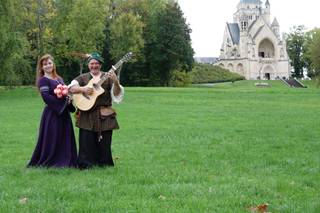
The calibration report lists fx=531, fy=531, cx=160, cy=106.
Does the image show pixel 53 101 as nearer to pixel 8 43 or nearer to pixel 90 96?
pixel 90 96

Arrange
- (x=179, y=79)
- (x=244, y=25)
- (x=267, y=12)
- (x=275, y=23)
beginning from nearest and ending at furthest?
(x=179, y=79), (x=275, y=23), (x=244, y=25), (x=267, y=12)

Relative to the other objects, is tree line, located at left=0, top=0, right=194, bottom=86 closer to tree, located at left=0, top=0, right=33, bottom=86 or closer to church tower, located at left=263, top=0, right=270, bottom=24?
tree, located at left=0, top=0, right=33, bottom=86

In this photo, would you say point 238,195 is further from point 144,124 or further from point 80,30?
point 80,30

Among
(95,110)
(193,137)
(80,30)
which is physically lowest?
(193,137)

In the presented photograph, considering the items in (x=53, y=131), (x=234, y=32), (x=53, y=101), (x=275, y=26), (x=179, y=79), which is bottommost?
(x=179, y=79)

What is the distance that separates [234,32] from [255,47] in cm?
1179

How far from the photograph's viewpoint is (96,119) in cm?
941

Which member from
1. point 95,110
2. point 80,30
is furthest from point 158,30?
point 95,110

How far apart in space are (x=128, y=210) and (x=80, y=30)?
3816cm

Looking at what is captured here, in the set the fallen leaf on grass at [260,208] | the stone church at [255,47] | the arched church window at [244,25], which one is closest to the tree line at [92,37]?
the fallen leaf on grass at [260,208]

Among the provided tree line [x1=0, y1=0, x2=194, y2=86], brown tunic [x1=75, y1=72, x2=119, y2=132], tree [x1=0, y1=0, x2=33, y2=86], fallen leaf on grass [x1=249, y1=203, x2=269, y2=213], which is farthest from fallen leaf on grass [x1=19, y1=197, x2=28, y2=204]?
tree [x1=0, y1=0, x2=33, y2=86]

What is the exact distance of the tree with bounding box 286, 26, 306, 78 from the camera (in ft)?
386

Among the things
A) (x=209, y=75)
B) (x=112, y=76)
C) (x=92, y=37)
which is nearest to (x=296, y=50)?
(x=209, y=75)

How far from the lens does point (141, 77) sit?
217ft
